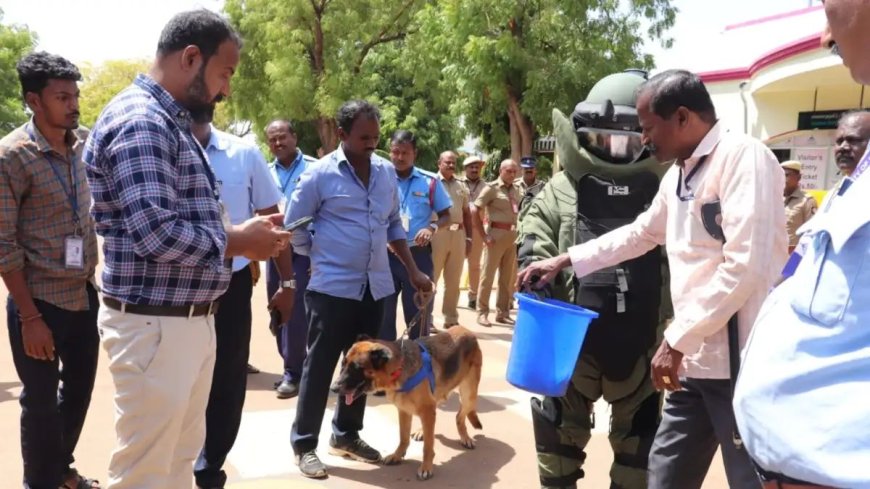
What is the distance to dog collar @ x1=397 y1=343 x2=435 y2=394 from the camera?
4367mm

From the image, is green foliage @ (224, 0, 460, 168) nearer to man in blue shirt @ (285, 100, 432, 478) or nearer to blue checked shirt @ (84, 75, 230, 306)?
man in blue shirt @ (285, 100, 432, 478)

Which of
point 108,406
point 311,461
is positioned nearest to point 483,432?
point 311,461

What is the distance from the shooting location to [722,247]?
2.60 meters

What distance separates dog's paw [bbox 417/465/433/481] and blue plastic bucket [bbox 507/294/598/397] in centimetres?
150

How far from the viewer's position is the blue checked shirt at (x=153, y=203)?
2.38 m

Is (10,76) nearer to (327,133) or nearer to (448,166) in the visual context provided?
(327,133)

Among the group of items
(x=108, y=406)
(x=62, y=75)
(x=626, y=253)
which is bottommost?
(x=108, y=406)

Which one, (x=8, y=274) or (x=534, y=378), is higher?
(x=8, y=274)

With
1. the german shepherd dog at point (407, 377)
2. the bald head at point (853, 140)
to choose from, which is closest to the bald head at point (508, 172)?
the german shepherd dog at point (407, 377)

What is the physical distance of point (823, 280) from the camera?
3.84 feet

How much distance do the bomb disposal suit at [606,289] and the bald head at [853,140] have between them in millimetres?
1996

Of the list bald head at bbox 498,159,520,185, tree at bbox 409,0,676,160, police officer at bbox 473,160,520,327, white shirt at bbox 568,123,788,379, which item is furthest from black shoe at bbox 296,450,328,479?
tree at bbox 409,0,676,160

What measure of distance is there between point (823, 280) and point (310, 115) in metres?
24.8

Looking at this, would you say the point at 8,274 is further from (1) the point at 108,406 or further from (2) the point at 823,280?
(2) the point at 823,280
